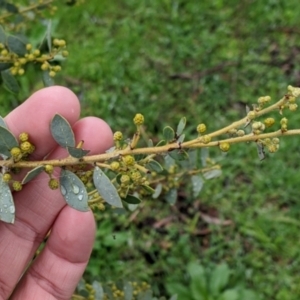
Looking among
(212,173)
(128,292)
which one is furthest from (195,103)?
(128,292)

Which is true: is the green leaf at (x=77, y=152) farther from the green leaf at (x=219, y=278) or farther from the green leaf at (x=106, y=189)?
the green leaf at (x=219, y=278)

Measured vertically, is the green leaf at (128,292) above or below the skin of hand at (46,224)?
below

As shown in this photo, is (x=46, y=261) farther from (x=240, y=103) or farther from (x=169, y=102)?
(x=240, y=103)

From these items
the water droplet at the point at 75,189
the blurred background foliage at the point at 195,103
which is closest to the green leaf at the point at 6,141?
the water droplet at the point at 75,189

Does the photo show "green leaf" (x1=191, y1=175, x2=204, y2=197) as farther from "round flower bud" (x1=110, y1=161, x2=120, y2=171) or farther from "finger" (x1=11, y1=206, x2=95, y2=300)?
"round flower bud" (x1=110, y1=161, x2=120, y2=171)

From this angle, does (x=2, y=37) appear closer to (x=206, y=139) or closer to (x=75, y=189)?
(x=75, y=189)

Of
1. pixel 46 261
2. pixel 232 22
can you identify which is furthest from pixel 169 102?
pixel 46 261
